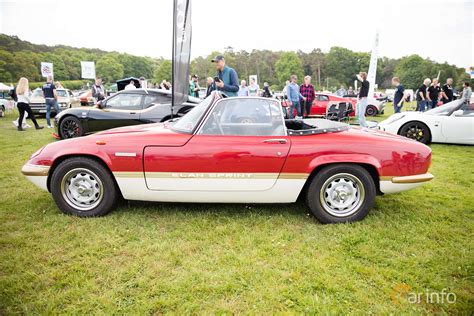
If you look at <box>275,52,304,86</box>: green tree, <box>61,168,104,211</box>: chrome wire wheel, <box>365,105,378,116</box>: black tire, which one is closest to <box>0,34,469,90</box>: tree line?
<box>275,52,304,86</box>: green tree

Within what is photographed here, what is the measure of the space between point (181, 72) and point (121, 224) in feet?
10.7

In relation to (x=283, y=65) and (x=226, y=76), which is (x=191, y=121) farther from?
(x=283, y=65)

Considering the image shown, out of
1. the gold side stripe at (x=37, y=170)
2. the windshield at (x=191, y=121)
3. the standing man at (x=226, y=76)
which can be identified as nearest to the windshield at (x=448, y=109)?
the standing man at (x=226, y=76)

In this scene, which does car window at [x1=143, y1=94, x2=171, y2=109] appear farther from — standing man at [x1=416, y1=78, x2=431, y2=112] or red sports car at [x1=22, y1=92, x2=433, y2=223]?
standing man at [x1=416, y1=78, x2=431, y2=112]

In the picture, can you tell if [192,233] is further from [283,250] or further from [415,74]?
[415,74]

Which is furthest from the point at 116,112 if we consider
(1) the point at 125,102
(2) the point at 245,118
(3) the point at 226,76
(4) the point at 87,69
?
(4) the point at 87,69

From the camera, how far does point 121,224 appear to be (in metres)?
3.11

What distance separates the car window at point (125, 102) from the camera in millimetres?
7218

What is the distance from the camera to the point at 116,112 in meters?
7.17

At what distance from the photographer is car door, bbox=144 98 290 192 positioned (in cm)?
301

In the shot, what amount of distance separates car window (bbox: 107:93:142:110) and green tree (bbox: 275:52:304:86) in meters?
85.1

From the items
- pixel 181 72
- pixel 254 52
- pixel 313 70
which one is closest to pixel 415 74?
pixel 313 70

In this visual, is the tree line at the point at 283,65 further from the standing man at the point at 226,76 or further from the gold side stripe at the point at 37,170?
the gold side stripe at the point at 37,170

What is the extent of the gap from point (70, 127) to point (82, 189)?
16.4 feet
